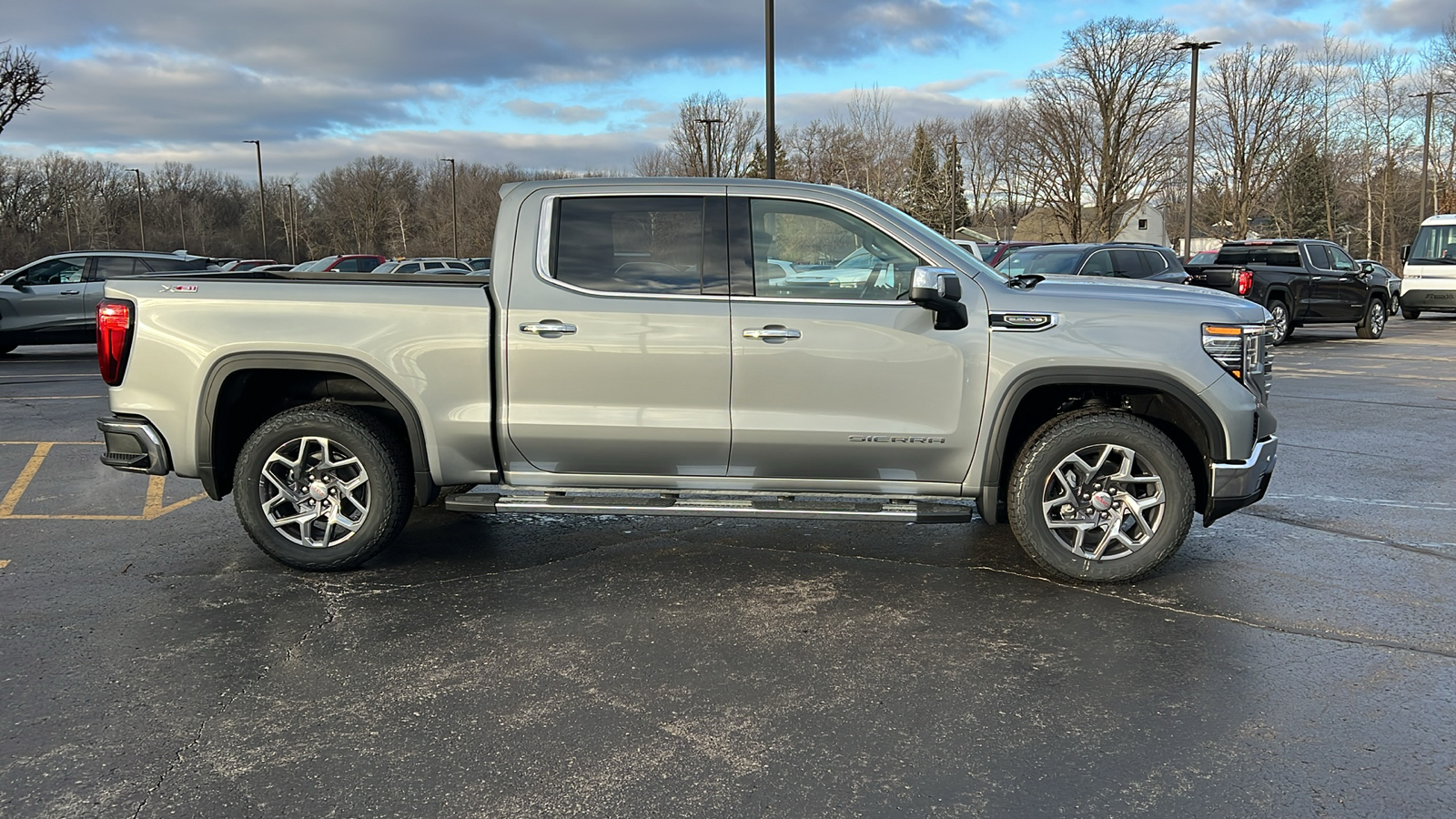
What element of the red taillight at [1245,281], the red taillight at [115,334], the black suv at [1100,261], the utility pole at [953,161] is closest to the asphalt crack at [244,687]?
the red taillight at [115,334]

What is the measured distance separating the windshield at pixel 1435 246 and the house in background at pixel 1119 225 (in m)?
19.4

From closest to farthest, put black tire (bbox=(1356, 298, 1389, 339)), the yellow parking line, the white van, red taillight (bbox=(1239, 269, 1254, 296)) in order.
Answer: the yellow parking line < red taillight (bbox=(1239, 269, 1254, 296)) < black tire (bbox=(1356, 298, 1389, 339)) < the white van

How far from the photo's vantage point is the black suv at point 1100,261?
15.4 m

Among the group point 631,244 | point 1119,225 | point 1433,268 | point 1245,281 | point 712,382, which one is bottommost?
point 712,382

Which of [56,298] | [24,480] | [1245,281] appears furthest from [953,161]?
[24,480]

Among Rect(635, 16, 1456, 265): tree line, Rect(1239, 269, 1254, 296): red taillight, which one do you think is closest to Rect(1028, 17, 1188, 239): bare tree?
Rect(635, 16, 1456, 265): tree line

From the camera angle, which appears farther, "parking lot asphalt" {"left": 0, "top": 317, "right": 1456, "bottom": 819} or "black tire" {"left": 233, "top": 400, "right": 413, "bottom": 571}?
"black tire" {"left": 233, "top": 400, "right": 413, "bottom": 571}

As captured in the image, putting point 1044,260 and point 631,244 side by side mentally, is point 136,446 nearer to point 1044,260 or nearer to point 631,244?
point 631,244

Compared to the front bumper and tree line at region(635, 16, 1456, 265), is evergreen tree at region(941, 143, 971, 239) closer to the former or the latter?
tree line at region(635, 16, 1456, 265)

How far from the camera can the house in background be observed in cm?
5494

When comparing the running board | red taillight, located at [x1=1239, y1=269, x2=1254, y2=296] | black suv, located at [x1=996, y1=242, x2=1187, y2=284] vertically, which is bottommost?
the running board

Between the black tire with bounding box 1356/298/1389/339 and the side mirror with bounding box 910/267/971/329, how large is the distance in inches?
732

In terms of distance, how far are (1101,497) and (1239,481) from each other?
62 cm

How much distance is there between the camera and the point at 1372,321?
66.0 ft
